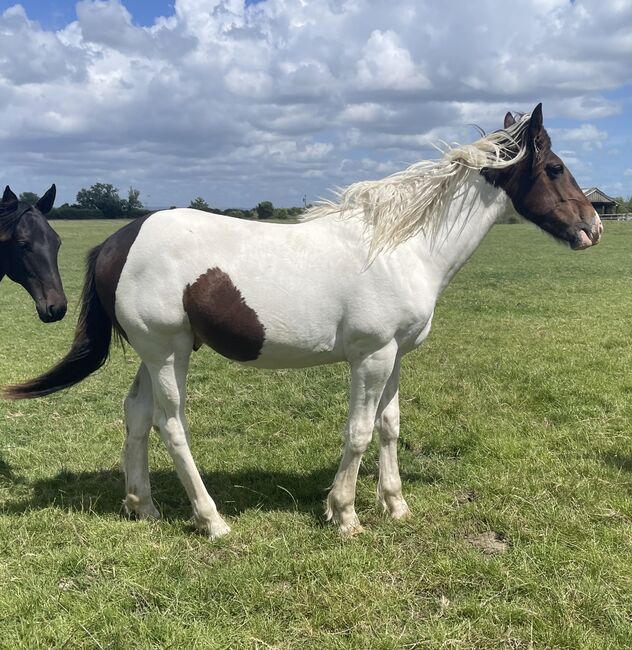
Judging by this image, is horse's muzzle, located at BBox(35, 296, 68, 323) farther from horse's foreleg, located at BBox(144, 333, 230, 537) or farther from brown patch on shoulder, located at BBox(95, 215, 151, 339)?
horse's foreleg, located at BBox(144, 333, 230, 537)

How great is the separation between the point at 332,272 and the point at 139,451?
1987 mm

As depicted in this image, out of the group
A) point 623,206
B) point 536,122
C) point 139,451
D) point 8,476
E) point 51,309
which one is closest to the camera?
point 536,122

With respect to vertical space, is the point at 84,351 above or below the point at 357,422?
above

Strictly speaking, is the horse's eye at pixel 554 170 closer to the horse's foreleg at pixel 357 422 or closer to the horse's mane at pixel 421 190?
the horse's mane at pixel 421 190

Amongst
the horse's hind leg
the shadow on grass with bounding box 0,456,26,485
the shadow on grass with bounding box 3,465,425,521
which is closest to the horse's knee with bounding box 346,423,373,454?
the shadow on grass with bounding box 3,465,425,521

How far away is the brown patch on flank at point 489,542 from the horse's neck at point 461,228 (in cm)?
167

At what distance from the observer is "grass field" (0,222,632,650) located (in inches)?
110

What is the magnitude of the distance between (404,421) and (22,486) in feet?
11.9

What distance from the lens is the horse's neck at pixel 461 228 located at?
147 inches

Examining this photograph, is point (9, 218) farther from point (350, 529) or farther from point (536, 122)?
point (536, 122)

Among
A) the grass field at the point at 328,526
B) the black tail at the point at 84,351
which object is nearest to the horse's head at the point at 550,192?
the grass field at the point at 328,526

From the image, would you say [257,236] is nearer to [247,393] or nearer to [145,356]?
[145,356]

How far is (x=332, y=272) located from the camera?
11.6 feet

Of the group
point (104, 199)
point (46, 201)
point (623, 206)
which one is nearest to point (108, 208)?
point (104, 199)
